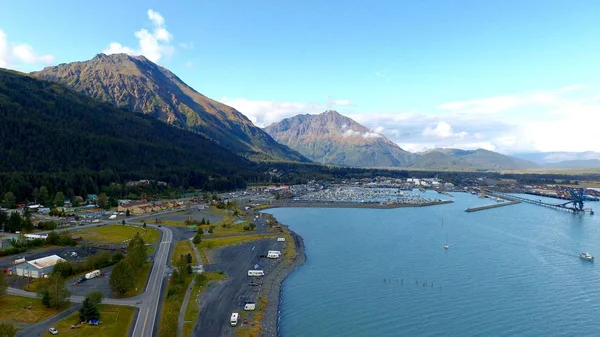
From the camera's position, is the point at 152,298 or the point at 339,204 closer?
the point at 152,298

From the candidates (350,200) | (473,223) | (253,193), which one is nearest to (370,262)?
(473,223)

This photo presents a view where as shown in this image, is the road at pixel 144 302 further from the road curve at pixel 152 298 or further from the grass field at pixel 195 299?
the grass field at pixel 195 299

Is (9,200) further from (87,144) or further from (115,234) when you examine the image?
(87,144)

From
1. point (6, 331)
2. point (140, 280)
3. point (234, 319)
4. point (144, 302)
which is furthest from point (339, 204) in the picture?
point (6, 331)

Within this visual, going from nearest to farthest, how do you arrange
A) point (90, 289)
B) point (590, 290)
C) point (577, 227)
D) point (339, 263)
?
point (90, 289) → point (590, 290) → point (339, 263) → point (577, 227)

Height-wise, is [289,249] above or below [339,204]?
below

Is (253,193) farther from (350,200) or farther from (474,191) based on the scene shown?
(474,191)
